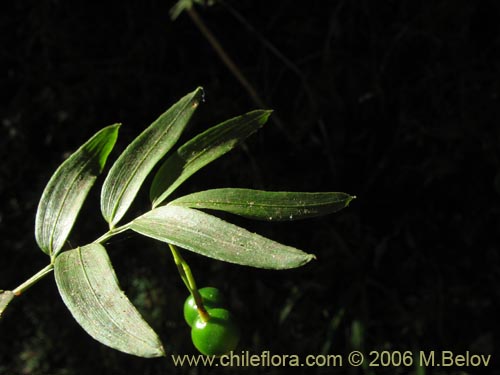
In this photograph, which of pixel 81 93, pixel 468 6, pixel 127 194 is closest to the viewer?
pixel 127 194

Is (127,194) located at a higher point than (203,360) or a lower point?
higher

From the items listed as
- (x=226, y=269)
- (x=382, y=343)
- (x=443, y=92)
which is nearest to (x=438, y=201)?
(x=443, y=92)

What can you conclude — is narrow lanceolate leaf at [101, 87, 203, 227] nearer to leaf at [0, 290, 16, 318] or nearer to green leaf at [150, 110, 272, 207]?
green leaf at [150, 110, 272, 207]

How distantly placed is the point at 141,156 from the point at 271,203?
0.65 feet

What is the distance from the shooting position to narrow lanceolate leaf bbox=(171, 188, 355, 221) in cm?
64

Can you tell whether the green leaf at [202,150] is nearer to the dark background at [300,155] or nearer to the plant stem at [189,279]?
the plant stem at [189,279]

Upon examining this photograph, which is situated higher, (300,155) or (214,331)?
(214,331)

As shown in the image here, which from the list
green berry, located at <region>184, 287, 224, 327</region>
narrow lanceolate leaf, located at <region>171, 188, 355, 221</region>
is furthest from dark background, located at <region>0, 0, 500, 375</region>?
narrow lanceolate leaf, located at <region>171, 188, 355, 221</region>

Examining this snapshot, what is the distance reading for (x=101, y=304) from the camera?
62 cm

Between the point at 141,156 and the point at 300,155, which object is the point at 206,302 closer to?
the point at 141,156

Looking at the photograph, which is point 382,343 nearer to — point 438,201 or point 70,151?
point 438,201

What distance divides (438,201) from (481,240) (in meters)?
0.15

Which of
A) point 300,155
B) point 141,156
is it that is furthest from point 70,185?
point 300,155

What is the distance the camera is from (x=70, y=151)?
5.15 feet
